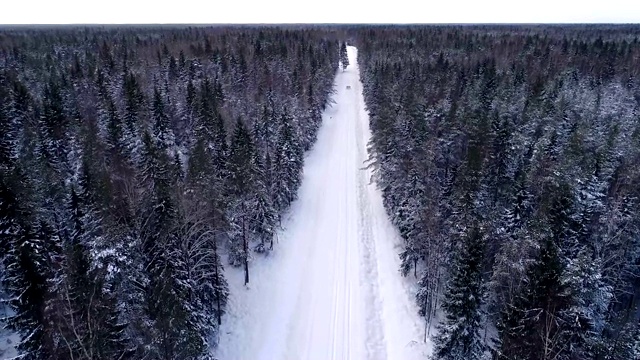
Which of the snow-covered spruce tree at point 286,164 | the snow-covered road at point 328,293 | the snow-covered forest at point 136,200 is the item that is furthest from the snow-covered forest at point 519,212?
the snow-covered forest at point 136,200

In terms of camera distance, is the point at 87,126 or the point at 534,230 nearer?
the point at 534,230

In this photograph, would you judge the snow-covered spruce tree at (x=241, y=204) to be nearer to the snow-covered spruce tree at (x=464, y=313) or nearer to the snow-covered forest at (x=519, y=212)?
the snow-covered forest at (x=519, y=212)

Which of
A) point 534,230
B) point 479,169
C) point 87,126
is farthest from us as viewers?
point 87,126

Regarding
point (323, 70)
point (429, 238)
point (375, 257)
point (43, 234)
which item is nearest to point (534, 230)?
point (429, 238)

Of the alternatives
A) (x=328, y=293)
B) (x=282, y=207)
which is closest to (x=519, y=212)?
(x=328, y=293)

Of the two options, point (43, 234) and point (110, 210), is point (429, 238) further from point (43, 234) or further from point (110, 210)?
point (43, 234)

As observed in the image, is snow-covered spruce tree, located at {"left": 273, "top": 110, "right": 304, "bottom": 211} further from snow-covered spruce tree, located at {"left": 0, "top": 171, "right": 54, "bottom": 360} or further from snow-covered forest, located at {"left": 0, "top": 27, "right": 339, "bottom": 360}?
snow-covered spruce tree, located at {"left": 0, "top": 171, "right": 54, "bottom": 360}
